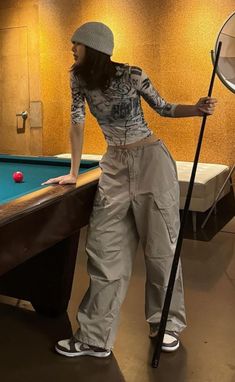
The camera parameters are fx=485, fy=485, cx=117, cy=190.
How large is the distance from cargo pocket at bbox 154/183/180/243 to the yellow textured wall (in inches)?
103

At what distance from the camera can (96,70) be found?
2.10m

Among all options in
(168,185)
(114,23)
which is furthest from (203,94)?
(168,185)

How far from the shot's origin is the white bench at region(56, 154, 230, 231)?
413cm

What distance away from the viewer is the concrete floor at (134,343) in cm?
216

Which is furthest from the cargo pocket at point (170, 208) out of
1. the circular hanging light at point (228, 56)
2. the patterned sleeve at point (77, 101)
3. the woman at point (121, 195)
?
the circular hanging light at point (228, 56)

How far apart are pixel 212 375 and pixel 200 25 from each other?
350cm

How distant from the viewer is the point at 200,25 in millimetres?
4652

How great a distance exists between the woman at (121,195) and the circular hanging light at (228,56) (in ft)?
4.61

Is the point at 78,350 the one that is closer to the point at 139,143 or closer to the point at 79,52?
the point at 139,143

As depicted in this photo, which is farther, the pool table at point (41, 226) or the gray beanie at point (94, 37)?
the gray beanie at point (94, 37)

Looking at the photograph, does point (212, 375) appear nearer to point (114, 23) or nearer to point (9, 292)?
point (9, 292)

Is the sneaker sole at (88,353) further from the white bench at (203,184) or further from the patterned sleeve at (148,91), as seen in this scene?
the white bench at (203,184)

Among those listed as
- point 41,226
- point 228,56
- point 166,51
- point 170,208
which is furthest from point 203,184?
point 41,226

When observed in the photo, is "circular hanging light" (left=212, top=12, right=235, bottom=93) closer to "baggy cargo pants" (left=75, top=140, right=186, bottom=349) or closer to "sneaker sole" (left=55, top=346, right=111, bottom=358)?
"baggy cargo pants" (left=75, top=140, right=186, bottom=349)
